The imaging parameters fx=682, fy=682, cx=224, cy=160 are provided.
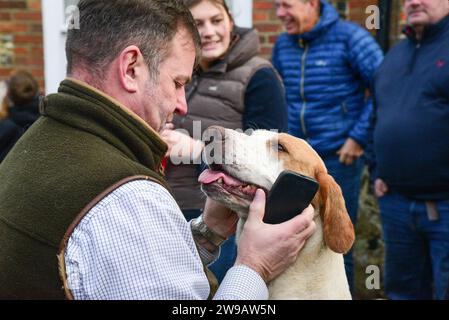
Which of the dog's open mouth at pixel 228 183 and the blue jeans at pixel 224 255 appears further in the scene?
the blue jeans at pixel 224 255

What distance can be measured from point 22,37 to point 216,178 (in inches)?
163

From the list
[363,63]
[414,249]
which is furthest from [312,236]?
[363,63]

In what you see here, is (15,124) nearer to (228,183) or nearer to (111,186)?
(228,183)

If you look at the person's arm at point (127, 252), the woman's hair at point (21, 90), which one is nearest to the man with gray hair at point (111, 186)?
the person's arm at point (127, 252)

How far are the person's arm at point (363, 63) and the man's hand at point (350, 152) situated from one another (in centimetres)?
3

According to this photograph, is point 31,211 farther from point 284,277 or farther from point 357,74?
point 357,74

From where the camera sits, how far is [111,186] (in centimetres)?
160

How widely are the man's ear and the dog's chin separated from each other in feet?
2.08

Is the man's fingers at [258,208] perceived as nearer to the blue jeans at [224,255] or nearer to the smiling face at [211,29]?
the blue jeans at [224,255]

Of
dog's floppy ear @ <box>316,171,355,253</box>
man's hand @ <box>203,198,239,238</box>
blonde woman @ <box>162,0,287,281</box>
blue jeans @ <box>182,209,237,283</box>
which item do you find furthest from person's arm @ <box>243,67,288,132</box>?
man's hand @ <box>203,198,239,238</box>

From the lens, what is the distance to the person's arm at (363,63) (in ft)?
15.9

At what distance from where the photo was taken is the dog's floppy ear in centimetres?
→ 246
